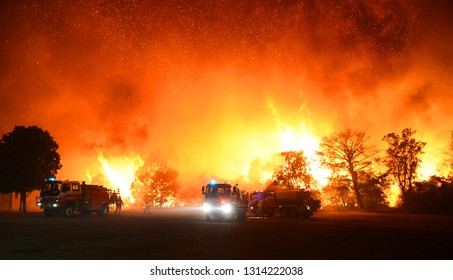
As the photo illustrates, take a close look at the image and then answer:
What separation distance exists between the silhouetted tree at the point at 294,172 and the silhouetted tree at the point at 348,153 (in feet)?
19.5

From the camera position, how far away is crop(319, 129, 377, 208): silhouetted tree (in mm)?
56562

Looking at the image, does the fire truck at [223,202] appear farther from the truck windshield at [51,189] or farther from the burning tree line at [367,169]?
the burning tree line at [367,169]

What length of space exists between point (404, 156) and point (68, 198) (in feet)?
138

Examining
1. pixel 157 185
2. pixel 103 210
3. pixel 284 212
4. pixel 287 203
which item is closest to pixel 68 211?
pixel 103 210

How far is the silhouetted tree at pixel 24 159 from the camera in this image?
51.4m

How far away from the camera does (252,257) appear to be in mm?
12281

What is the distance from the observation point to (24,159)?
5181 centimetres

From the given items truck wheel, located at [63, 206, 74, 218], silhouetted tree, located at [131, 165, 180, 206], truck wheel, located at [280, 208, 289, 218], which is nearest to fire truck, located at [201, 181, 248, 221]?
truck wheel, located at [280, 208, 289, 218]

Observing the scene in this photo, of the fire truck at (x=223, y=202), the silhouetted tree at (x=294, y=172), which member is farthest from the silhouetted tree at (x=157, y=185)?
the fire truck at (x=223, y=202)

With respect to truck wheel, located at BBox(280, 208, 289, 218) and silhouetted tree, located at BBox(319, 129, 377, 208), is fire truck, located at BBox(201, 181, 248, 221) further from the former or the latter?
silhouetted tree, located at BBox(319, 129, 377, 208)

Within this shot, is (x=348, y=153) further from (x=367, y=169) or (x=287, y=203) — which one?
(x=287, y=203)

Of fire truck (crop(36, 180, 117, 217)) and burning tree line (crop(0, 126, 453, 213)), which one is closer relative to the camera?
fire truck (crop(36, 180, 117, 217))

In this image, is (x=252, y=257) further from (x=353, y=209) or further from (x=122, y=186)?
(x=122, y=186)
